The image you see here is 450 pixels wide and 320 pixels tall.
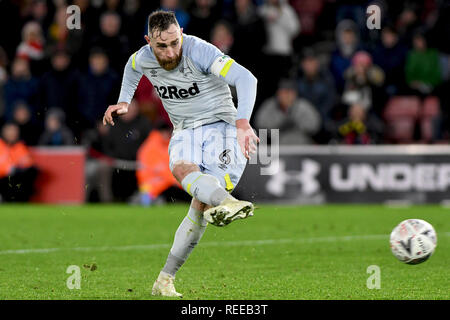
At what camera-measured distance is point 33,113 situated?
52.2 feet

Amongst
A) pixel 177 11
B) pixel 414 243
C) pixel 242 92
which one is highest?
pixel 177 11

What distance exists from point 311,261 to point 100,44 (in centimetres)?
829

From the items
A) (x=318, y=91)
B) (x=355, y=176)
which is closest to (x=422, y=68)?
(x=318, y=91)

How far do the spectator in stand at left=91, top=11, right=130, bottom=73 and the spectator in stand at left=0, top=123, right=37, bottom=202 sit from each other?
1.92 meters

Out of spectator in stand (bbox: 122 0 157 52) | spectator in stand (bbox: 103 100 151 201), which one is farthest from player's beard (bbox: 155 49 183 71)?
spectator in stand (bbox: 122 0 157 52)

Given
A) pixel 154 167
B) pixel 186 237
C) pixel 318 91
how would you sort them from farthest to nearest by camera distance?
pixel 318 91
pixel 154 167
pixel 186 237

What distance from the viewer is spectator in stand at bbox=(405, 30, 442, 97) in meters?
16.1

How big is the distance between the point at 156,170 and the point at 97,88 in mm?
1698

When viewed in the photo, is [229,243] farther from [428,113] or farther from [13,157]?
[428,113]

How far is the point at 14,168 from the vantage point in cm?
1483

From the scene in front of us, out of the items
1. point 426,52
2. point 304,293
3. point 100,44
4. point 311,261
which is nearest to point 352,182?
point 426,52

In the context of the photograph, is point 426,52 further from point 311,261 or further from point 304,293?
point 304,293

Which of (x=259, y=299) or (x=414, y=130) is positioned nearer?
(x=259, y=299)

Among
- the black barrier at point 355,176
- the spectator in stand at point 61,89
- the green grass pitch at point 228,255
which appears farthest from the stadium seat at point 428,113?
the spectator in stand at point 61,89
